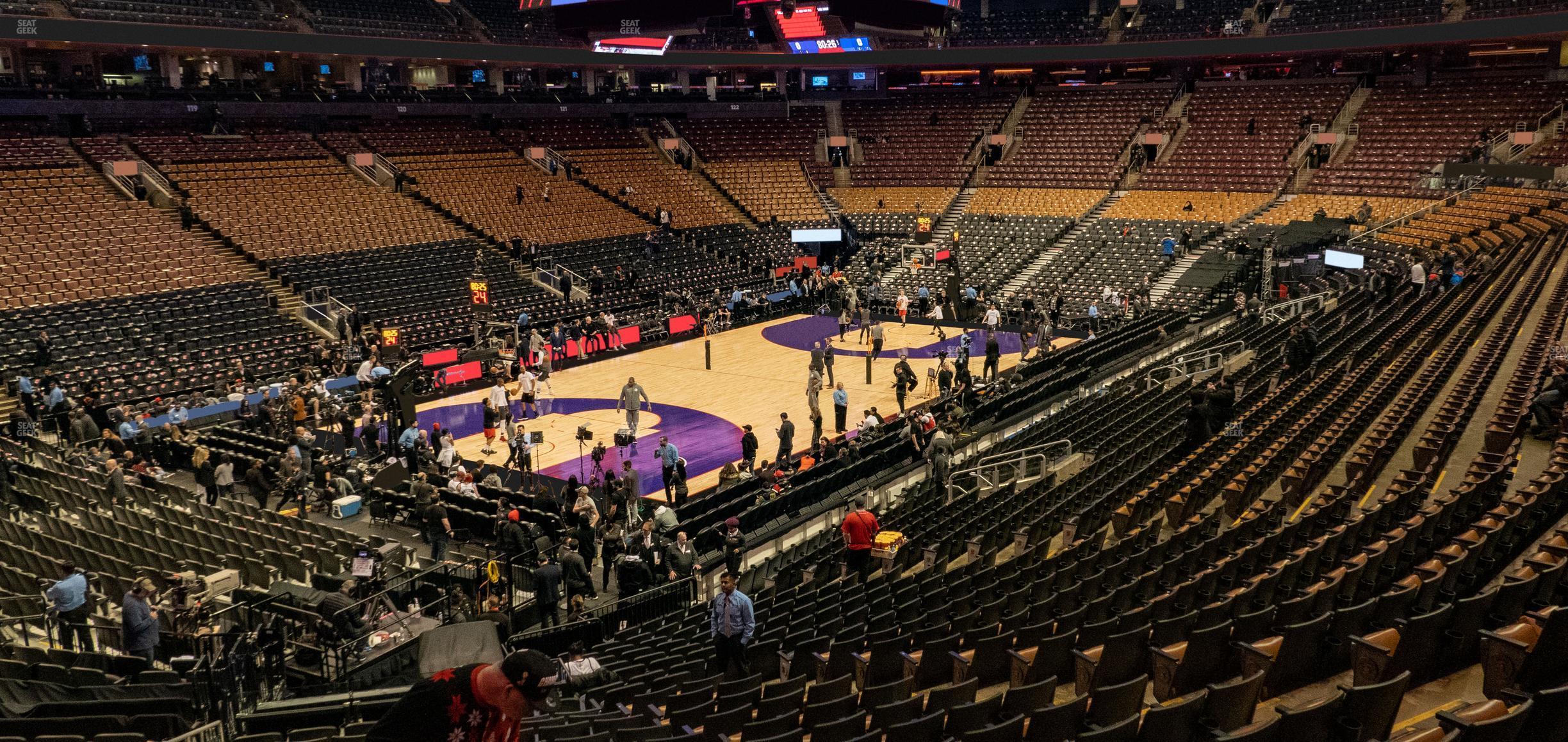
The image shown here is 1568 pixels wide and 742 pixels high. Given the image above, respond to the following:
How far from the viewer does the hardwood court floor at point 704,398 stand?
71.5ft

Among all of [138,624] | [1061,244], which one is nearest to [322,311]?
[138,624]

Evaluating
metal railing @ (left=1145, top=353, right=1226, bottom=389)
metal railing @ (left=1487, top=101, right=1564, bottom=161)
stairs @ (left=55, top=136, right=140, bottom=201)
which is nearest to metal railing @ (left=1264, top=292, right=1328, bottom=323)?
metal railing @ (left=1145, top=353, right=1226, bottom=389)

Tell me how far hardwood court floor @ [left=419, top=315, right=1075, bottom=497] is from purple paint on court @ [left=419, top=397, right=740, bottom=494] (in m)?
0.03

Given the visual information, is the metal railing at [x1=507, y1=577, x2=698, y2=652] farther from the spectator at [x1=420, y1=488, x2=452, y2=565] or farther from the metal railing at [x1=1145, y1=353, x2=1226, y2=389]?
the metal railing at [x1=1145, y1=353, x2=1226, y2=389]

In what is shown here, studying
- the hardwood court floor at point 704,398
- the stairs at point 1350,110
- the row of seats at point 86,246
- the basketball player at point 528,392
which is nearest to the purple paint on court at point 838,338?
the hardwood court floor at point 704,398

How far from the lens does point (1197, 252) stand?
38.0 meters

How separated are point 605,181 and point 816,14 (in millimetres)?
13162

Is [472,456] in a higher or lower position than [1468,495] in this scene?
lower

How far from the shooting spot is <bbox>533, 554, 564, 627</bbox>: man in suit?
521 inches

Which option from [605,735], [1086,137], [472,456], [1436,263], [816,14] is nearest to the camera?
[605,735]

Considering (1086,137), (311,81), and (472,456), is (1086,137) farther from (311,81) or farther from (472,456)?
(472,456)

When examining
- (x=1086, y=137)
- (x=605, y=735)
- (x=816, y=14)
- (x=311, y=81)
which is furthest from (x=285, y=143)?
(x=605, y=735)

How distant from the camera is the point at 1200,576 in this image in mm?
8070

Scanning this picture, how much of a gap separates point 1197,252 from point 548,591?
30711 millimetres
